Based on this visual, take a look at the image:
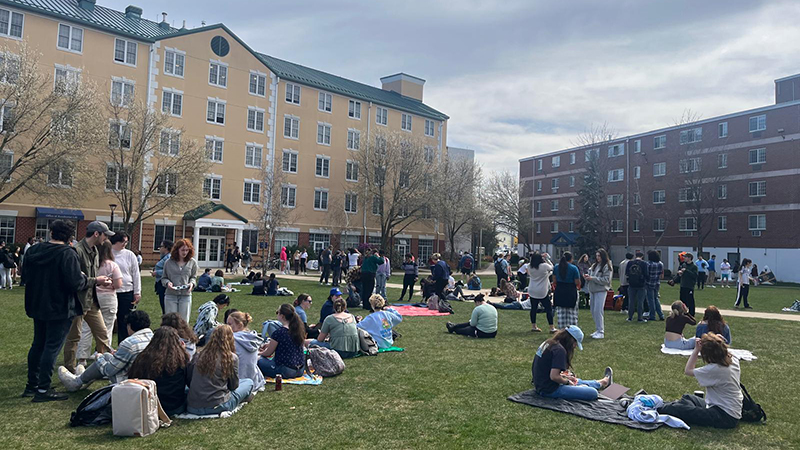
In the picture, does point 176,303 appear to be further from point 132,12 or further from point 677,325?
point 132,12

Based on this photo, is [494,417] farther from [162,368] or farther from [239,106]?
[239,106]

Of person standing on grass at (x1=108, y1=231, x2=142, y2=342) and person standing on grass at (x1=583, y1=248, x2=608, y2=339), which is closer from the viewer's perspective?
person standing on grass at (x1=108, y1=231, x2=142, y2=342)

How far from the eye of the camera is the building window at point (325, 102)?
1748 inches

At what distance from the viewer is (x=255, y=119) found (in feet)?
132

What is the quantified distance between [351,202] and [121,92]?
19132mm

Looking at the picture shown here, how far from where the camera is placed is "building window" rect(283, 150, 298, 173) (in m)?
41.9

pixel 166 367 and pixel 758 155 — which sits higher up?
pixel 758 155

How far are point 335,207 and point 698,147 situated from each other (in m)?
32.7

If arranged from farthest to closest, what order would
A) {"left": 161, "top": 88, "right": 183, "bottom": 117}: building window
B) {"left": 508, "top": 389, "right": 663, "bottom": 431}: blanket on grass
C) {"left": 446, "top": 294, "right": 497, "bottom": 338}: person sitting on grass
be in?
{"left": 161, "top": 88, "right": 183, "bottom": 117}: building window → {"left": 446, "top": 294, "right": 497, "bottom": 338}: person sitting on grass → {"left": 508, "top": 389, "right": 663, "bottom": 431}: blanket on grass

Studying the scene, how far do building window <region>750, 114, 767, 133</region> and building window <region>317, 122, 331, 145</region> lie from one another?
3571 centimetres

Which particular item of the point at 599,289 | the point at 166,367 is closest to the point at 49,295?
the point at 166,367

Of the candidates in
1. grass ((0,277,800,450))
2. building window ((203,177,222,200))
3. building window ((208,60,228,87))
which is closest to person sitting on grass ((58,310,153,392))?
grass ((0,277,800,450))

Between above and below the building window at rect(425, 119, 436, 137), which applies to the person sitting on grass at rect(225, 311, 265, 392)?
below

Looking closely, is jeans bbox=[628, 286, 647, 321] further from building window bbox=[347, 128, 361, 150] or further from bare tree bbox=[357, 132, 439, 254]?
building window bbox=[347, 128, 361, 150]
